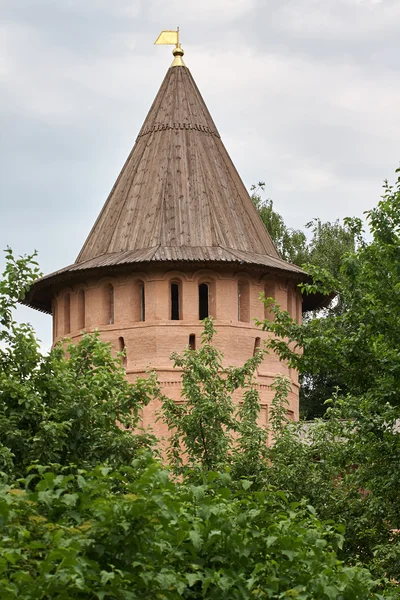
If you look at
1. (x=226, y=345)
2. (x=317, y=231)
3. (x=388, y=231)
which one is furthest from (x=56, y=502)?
(x=317, y=231)

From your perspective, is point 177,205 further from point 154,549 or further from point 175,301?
point 154,549

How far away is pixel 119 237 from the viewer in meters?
32.6

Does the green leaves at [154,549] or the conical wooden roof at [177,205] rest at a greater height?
the conical wooden roof at [177,205]

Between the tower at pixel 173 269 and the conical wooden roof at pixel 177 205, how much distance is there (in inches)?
1.1

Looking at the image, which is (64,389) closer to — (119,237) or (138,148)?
(119,237)

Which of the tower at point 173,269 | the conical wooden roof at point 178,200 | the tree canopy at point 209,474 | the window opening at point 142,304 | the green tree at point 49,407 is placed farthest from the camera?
the conical wooden roof at point 178,200

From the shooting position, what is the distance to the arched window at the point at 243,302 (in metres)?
31.7

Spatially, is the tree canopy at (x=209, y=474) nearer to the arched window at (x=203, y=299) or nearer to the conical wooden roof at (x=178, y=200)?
the arched window at (x=203, y=299)

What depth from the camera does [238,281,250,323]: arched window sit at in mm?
31731

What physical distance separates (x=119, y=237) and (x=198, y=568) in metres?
23.3

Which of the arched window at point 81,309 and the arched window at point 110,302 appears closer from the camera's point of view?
the arched window at point 110,302

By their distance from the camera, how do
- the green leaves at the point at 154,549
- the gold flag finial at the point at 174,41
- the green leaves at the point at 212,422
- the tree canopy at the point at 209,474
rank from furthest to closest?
the gold flag finial at the point at 174,41 < the green leaves at the point at 212,422 < the tree canopy at the point at 209,474 < the green leaves at the point at 154,549

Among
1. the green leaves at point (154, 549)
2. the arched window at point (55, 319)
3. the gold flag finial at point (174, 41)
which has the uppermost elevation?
the gold flag finial at point (174, 41)

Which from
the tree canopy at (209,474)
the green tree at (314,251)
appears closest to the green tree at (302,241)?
the green tree at (314,251)
